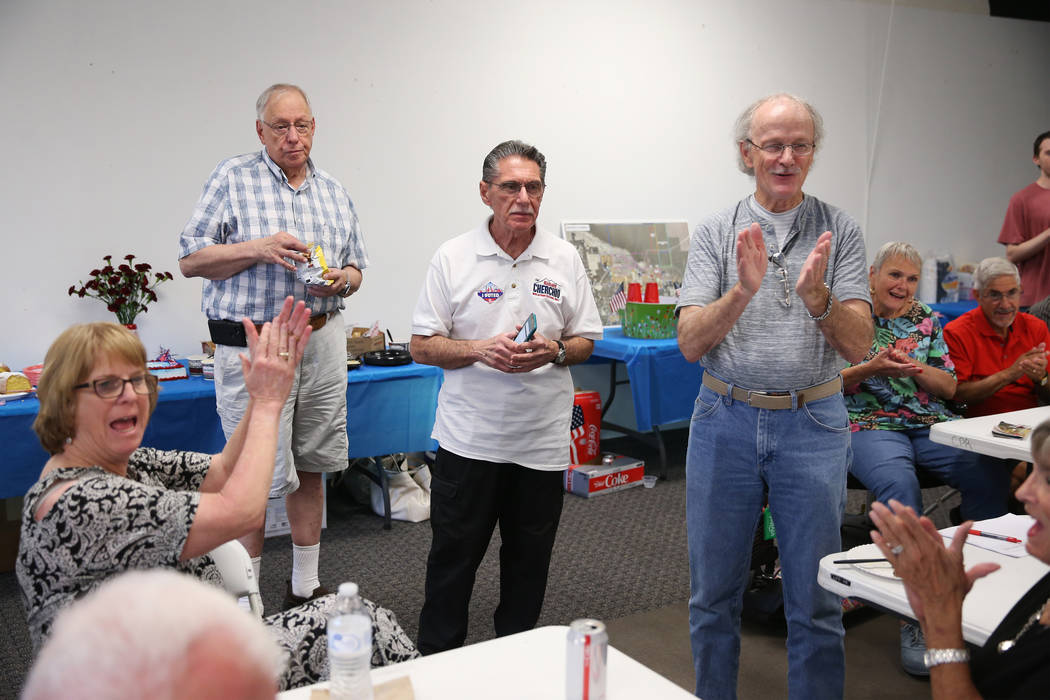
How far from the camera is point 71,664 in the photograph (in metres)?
0.75

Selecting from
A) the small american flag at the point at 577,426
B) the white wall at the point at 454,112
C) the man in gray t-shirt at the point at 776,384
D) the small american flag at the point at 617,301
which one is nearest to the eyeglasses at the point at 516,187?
the man in gray t-shirt at the point at 776,384

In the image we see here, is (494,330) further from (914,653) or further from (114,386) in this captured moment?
(914,653)

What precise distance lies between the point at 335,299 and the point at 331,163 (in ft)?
5.69

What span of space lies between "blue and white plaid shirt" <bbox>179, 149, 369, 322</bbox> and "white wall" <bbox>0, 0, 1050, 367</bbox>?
1.39 meters

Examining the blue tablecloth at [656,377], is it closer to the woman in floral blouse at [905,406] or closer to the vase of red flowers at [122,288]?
the woman in floral blouse at [905,406]

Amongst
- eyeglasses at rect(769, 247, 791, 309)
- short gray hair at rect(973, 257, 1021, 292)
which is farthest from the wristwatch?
short gray hair at rect(973, 257, 1021, 292)

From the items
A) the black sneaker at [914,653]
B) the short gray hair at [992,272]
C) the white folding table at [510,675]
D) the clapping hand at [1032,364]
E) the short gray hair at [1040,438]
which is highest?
the short gray hair at [992,272]

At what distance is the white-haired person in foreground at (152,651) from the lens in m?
0.74

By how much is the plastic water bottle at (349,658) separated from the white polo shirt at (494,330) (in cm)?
117

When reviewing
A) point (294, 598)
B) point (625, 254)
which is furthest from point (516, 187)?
point (625, 254)

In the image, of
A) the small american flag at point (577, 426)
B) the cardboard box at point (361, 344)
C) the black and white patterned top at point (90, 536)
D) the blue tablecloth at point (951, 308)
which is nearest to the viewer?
the black and white patterned top at point (90, 536)

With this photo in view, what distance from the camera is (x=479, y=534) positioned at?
2545mm

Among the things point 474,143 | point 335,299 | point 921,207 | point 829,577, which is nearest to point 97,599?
point 829,577

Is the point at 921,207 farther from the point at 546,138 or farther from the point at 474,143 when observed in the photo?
the point at 474,143
